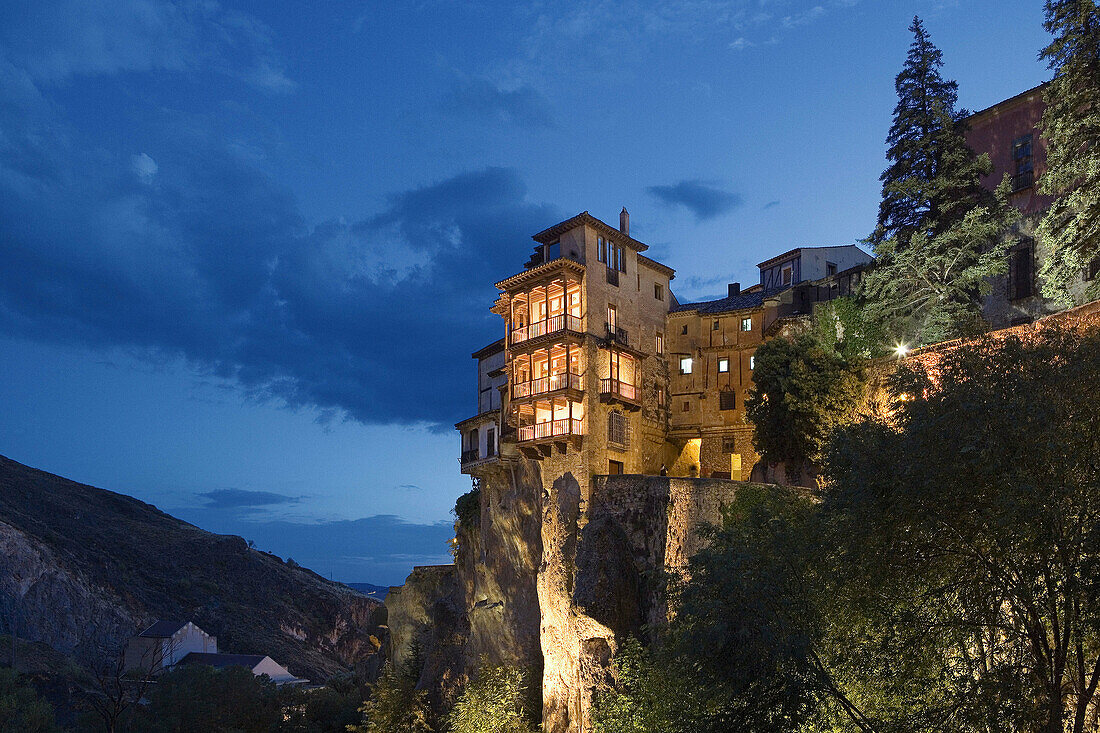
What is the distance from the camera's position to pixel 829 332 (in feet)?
151

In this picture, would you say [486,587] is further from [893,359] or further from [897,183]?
[897,183]

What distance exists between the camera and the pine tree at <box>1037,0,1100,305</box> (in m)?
33.2

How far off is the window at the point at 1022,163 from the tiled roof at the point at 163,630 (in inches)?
3705

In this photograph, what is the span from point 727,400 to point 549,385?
1312 centimetres

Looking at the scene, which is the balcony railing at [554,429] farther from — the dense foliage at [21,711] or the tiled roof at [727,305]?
the dense foliage at [21,711]

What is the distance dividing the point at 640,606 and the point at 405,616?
27.9 m

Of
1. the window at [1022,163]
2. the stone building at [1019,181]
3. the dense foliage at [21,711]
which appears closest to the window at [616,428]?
the stone building at [1019,181]

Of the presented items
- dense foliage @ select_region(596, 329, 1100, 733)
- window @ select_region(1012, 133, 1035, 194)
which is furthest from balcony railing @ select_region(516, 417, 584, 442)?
window @ select_region(1012, 133, 1035, 194)

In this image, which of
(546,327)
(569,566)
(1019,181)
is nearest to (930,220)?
(1019,181)

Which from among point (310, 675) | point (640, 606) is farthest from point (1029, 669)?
point (310, 675)

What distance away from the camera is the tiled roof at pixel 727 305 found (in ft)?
178

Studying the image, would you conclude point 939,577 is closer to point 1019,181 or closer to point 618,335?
point 1019,181

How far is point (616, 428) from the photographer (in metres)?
47.5

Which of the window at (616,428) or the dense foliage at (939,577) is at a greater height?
the window at (616,428)
